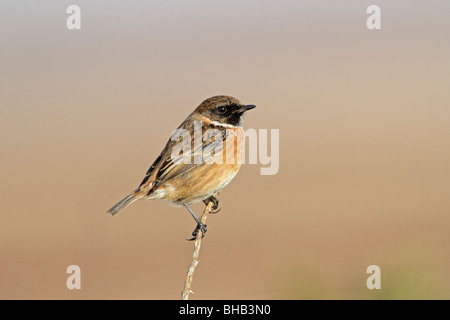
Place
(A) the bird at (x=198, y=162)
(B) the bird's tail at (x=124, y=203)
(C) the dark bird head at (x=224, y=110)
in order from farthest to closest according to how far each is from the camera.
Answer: (C) the dark bird head at (x=224, y=110), (A) the bird at (x=198, y=162), (B) the bird's tail at (x=124, y=203)

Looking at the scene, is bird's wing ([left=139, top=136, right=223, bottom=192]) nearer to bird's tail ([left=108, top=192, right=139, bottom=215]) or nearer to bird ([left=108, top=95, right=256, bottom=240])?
bird ([left=108, top=95, right=256, bottom=240])

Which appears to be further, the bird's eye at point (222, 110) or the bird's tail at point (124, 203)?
the bird's eye at point (222, 110)

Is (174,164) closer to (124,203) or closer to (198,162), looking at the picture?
(198,162)

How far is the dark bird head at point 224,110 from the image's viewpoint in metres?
6.36

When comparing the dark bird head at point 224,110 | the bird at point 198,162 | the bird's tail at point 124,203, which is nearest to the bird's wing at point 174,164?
the bird at point 198,162

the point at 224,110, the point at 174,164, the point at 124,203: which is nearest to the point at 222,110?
the point at 224,110

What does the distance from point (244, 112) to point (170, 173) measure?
113 cm

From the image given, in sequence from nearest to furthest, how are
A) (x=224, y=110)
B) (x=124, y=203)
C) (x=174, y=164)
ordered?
1. (x=124, y=203)
2. (x=174, y=164)
3. (x=224, y=110)

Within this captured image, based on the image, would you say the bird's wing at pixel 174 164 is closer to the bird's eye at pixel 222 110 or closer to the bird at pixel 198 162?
the bird at pixel 198 162

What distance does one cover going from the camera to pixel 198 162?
6.04m

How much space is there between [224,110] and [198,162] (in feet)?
2.45

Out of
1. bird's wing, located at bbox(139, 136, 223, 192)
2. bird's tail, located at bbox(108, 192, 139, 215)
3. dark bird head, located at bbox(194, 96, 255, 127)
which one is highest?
dark bird head, located at bbox(194, 96, 255, 127)

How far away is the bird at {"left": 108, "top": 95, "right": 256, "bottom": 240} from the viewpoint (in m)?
5.99

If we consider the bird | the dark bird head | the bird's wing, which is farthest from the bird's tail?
the dark bird head
